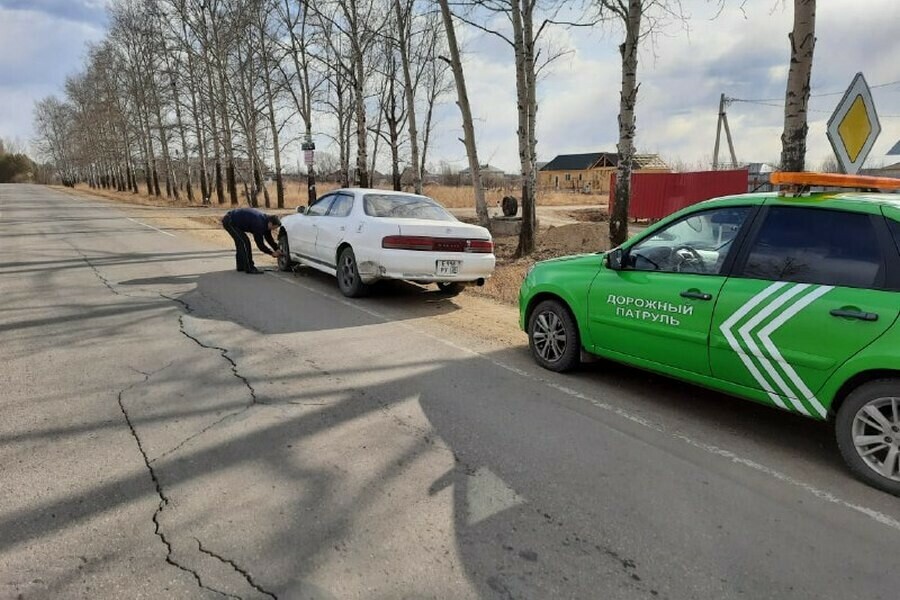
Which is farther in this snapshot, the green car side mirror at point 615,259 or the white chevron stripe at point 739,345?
the green car side mirror at point 615,259

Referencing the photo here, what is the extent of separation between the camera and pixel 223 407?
4.20 m

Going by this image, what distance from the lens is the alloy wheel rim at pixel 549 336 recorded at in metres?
5.18

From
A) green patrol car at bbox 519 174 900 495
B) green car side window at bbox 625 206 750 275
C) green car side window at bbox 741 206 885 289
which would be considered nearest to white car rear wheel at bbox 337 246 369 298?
green patrol car at bbox 519 174 900 495

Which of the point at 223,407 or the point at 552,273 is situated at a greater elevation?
the point at 552,273

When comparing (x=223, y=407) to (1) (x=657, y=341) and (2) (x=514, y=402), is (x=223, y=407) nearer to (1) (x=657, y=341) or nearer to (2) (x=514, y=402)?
(2) (x=514, y=402)

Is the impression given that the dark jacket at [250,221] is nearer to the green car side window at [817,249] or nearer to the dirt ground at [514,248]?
the dirt ground at [514,248]

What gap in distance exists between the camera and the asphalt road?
248 centimetres

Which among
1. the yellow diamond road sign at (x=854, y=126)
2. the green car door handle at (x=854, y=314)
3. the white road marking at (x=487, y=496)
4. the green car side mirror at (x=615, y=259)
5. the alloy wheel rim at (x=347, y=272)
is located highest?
the yellow diamond road sign at (x=854, y=126)

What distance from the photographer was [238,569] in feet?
8.11

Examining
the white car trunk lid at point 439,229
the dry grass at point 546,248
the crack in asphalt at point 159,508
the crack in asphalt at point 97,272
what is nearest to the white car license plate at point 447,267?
the white car trunk lid at point 439,229

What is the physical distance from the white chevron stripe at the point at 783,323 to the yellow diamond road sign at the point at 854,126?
10.4 ft

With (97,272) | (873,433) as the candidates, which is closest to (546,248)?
(97,272)

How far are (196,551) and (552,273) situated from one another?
3.71 meters

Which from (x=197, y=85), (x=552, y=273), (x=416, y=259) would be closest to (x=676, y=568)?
(x=552, y=273)
